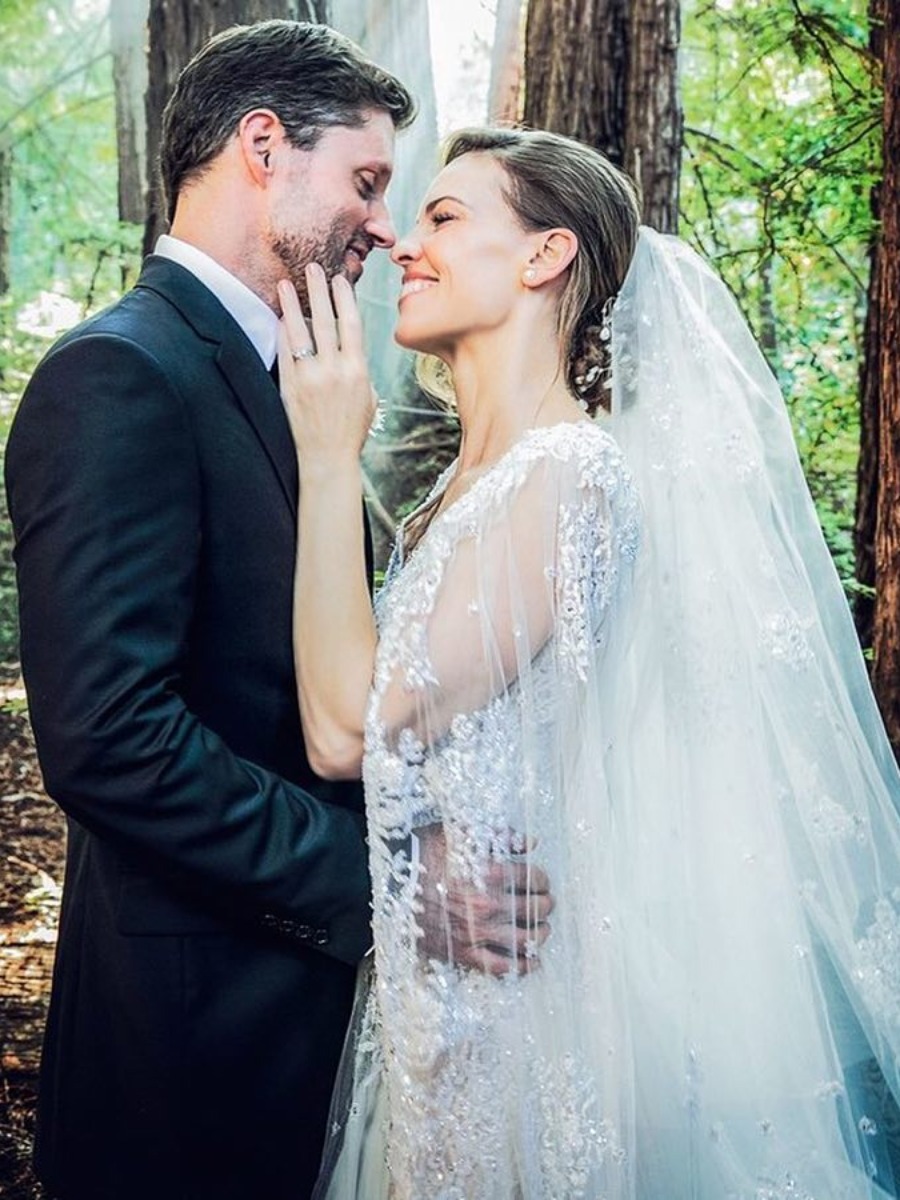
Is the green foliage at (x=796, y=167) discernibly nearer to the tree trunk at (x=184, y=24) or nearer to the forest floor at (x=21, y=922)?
the tree trunk at (x=184, y=24)

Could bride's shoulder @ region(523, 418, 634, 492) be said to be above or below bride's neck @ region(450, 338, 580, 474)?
below

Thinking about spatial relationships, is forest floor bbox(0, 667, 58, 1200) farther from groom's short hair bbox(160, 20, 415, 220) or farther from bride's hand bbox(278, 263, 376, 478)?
groom's short hair bbox(160, 20, 415, 220)

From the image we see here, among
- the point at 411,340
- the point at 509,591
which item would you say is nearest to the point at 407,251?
the point at 411,340

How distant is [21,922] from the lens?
16.5ft

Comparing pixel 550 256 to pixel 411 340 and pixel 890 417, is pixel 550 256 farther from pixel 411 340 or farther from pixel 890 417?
pixel 890 417

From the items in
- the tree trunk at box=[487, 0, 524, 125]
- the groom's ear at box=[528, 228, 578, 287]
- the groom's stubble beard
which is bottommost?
the groom's stubble beard

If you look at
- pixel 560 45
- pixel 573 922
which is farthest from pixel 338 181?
pixel 560 45

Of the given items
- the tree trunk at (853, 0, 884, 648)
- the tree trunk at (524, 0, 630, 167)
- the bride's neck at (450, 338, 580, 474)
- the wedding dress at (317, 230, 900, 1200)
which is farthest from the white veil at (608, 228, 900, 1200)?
the tree trunk at (853, 0, 884, 648)

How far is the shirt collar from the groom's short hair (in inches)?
5.7

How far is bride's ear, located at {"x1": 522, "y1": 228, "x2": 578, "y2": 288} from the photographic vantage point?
2291mm

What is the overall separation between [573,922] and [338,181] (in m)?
1.24

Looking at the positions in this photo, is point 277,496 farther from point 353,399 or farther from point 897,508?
point 897,508

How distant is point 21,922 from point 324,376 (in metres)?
3.74

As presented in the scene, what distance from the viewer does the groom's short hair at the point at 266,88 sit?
79.0 inches
